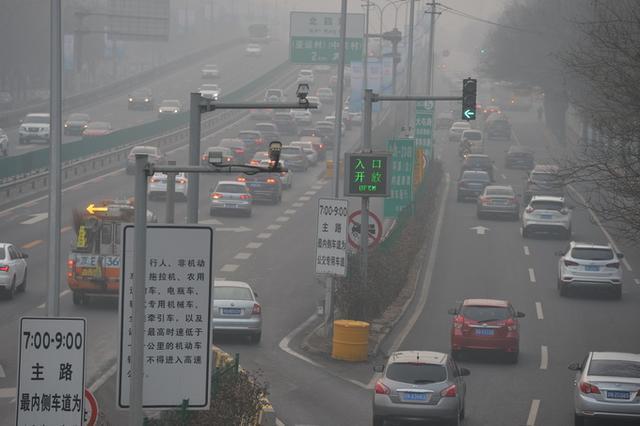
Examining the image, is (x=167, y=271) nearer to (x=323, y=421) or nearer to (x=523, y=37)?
(x=323, y=421)

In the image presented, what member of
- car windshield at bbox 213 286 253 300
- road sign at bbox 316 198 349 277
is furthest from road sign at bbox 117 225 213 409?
road sign at bbox 316 198 349 277

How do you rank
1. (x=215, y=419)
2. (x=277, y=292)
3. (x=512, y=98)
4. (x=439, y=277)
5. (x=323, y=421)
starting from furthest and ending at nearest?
(x=512, y=98), (x=439, y=277), (x=277, y=292), (x=323, y=421), (x=215, y=419)

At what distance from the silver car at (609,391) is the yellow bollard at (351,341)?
802 cm

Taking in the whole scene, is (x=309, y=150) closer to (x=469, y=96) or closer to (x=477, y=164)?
(x=477, y=164)

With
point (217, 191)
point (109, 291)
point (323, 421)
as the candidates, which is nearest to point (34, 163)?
point (217, 191)

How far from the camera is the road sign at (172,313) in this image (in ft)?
40.9

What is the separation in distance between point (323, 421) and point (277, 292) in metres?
15.8

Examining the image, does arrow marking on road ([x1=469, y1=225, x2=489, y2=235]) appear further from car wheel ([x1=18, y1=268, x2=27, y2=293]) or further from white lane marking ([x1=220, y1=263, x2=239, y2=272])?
car wheel ([x1=18, y1=268, x2=27, y2=293])

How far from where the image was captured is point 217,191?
5531 centimetres

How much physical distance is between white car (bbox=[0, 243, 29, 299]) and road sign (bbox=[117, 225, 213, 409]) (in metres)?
22.5

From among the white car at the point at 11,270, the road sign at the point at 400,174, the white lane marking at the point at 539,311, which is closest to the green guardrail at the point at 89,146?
the road sign at the point at 400,174

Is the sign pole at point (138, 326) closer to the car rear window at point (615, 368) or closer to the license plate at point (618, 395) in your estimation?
the license plate at point (618, 395)

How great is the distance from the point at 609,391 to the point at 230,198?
34.4 meters

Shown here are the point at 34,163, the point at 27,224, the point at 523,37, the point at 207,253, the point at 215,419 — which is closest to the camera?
the point at 207,253
